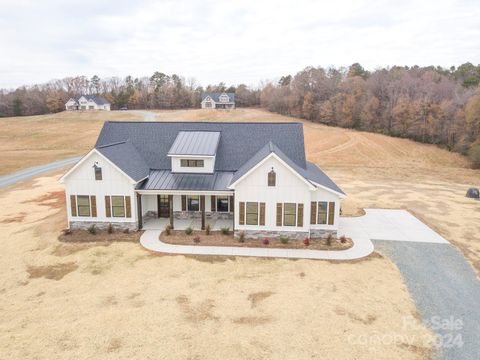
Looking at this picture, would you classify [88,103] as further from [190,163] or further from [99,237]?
[99,237]

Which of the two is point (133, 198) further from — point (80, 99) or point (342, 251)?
point (80, 99)

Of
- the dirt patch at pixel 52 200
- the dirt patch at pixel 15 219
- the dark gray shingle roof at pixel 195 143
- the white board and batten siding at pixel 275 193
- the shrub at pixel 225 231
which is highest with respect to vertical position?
the dark gray shingle roof at pixel 195 143

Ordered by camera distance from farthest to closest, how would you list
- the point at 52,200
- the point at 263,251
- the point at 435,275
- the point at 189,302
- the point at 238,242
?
the point at 52,200
the point at 238,242
the point at 263,251
the point at 435,275
the point at 189,302

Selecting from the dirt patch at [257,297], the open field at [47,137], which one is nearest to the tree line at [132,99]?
the open field at [47,137]

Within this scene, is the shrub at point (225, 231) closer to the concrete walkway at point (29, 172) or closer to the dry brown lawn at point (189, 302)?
the dry brown lawn at point (189, 302)

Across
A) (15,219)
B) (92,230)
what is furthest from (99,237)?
(15,219)

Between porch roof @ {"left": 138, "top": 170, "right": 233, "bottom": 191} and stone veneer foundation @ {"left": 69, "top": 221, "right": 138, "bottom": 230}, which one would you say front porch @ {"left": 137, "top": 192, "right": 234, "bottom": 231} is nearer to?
porch roof @ {"left": 138, "top": 170, "right": 233, "bottom": 191}

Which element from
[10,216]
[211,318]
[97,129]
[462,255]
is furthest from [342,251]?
[97,129]
